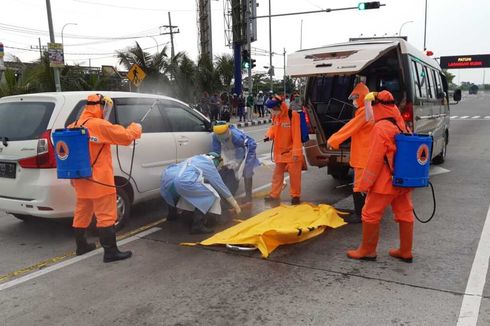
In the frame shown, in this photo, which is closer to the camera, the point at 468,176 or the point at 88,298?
the point at 88,298

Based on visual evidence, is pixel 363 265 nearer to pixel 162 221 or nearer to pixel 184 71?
pixel 162 221

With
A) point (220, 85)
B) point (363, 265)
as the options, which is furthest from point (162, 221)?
point (220, 85)

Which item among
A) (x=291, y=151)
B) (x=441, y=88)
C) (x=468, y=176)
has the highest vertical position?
(x=441, y=88)

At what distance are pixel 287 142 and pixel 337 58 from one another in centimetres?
136

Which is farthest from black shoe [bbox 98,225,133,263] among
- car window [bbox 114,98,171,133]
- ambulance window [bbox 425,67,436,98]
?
ambulance window [bbox 425,67,436,98]

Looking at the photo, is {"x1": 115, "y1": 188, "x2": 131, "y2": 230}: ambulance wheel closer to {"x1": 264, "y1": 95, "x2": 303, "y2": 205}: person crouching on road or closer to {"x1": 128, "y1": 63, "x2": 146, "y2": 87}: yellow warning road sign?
{"x1": 264, "y1": 95, "x2": 303, "y2": 205}: person crouching on road

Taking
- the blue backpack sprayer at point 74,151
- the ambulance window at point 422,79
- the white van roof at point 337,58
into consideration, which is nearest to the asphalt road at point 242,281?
the blue backpack sprayer at point 74,151

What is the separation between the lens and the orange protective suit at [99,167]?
15.0 feet

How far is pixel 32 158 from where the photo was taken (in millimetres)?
5055

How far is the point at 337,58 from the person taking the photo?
256 inches

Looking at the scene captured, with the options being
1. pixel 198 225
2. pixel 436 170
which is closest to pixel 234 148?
pixel 198 225

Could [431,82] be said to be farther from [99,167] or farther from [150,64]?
[150,64]

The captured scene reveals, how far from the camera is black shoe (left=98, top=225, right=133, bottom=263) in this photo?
4.67m

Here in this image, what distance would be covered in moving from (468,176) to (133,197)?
6347 millimetres
